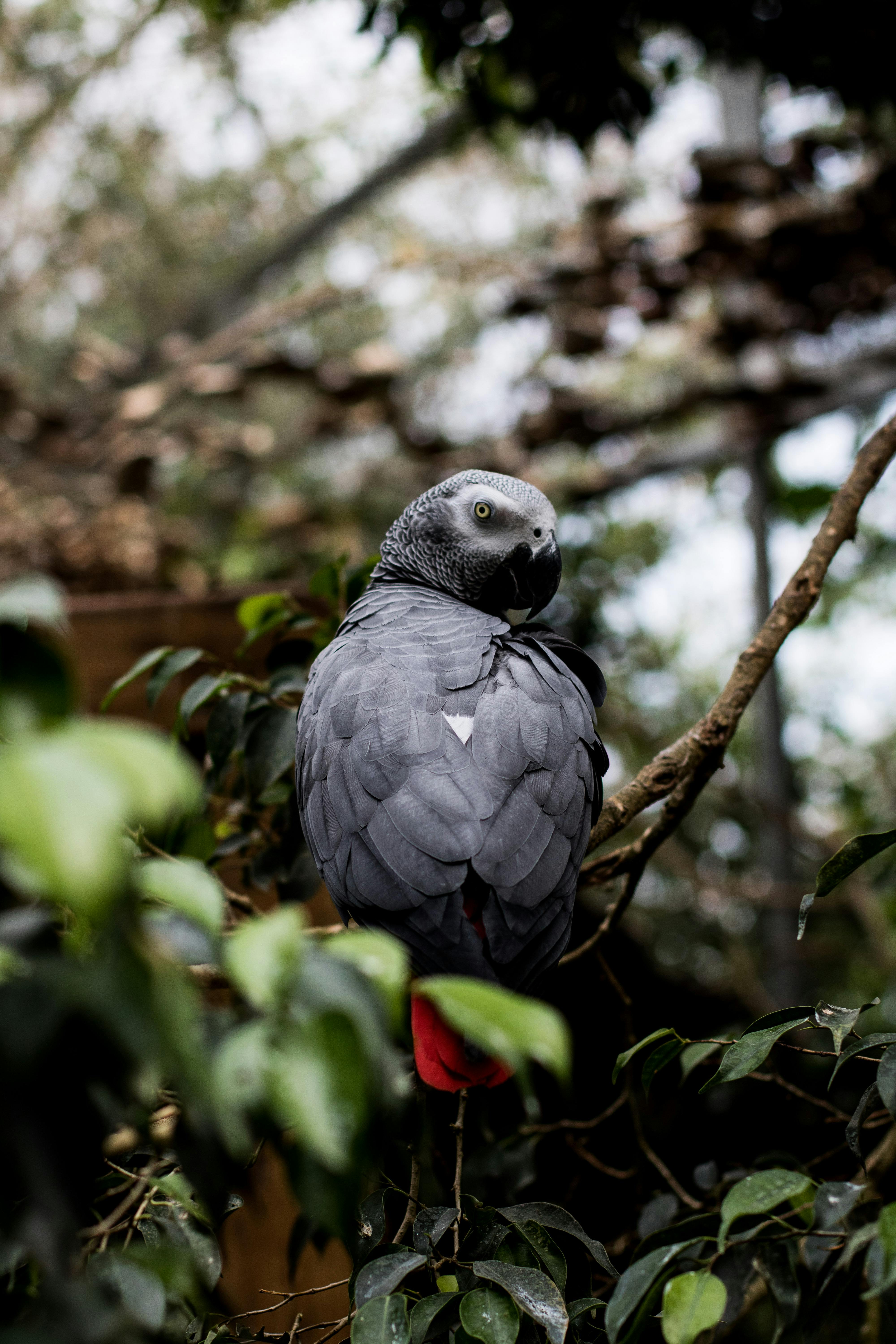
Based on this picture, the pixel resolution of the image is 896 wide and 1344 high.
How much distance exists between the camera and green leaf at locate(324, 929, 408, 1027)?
12.7 inches

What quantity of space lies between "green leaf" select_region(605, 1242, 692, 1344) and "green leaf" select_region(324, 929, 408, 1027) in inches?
12.2

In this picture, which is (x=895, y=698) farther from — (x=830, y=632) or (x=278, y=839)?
(x=278, y=839)

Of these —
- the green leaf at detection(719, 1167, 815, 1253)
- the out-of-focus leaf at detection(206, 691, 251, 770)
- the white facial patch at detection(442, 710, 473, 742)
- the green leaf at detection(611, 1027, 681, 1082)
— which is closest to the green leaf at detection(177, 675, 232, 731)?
the out-of-focus leaf at detection(206, 691, 251, 770)

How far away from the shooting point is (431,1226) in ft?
2.09

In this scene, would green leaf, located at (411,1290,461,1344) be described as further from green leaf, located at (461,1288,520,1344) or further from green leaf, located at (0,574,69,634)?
green leaf, located at (0,574,69,634)

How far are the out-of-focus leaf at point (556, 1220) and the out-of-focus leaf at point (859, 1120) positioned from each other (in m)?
0.18

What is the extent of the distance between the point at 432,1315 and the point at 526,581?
0.74 metres

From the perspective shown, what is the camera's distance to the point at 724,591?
119 inches

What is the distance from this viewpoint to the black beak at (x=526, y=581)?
3.57ft

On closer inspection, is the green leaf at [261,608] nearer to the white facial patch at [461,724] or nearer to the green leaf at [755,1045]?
the white facial patch at [461,724]

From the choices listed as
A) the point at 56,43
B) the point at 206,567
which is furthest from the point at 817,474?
the point at 56,43

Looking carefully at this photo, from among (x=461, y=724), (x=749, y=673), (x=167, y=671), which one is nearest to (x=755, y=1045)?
(x=461, y=724)

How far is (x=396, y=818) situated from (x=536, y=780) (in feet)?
0.40

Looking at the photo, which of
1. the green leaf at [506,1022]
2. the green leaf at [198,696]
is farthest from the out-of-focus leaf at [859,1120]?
the green leaf at [198,696]
